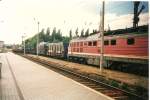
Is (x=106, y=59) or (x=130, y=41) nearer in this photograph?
(x=130, y=41)

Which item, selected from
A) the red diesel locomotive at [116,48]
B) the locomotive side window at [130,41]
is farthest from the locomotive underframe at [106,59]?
the locomotive side window at [130,41]

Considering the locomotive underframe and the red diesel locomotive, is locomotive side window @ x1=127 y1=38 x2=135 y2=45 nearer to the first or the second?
the red diesel locomotive

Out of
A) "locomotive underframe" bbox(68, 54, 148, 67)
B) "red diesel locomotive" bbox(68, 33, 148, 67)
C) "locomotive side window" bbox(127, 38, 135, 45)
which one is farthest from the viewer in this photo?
"locomotive side window" bbox(127, 38, 135, 45)

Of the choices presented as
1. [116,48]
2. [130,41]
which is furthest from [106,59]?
[130,41]

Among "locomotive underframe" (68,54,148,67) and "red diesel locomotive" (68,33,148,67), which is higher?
"red diesel locomotive" (68,33,148,67)

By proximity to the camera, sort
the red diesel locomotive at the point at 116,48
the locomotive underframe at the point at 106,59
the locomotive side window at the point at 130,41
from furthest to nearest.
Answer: the locomotive side window at the point at 130,41 → the locomotive underframe at the point at 106,59 → the red diesel locomotive at the point at 116,48

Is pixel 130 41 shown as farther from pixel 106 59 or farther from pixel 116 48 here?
pixel 106 59

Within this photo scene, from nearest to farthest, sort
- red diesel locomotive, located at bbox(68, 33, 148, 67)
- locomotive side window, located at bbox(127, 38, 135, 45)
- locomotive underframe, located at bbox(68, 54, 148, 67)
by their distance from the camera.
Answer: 1. red diesel locomotive, located at bbox(68, 33, 148, 67)
2. locomotive underframe, located at bbox(68, 54, 148, 67)
3. locomotive side window, located at bbox(127, 38, 135, 45)

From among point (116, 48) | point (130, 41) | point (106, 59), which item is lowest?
point (106, 59)

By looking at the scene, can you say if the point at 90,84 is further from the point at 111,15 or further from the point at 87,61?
the point at 87,61

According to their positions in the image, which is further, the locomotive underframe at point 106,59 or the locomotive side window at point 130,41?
the locomotive side window at point 130,41

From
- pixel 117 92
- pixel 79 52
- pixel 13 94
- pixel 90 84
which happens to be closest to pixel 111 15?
pixel 90 84

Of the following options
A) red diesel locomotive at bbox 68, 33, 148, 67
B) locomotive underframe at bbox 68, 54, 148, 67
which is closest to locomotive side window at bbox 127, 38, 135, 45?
red diesel locomotive at bbox 68, 33, 148, 67

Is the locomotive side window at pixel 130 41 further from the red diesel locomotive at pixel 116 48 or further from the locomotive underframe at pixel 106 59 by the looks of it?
the locomotive underframe at pixel 106 59
